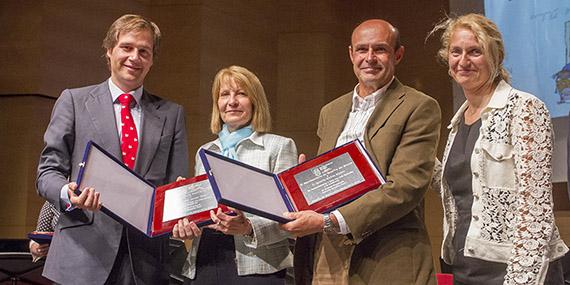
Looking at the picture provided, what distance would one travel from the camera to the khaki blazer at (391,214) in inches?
92.7

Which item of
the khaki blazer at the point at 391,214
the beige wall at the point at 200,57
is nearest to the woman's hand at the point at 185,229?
the khaki blazer at the point at 391,214

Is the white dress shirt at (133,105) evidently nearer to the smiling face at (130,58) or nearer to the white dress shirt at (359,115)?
the smiling face at (130,58)

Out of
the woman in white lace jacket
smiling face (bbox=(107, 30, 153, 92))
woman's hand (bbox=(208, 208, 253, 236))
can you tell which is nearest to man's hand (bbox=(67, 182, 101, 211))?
woman's hand (bbox=(208, 208, 253, 236))

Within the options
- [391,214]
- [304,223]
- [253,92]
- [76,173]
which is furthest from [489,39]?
[76,173]

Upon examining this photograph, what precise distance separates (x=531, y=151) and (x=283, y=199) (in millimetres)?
749

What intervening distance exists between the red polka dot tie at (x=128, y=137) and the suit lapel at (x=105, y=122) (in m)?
0.03

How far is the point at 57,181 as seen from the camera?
8.27 ft

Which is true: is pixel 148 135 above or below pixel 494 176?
above

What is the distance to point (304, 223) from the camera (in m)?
2.32

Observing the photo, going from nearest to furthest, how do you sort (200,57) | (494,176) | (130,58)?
(494,176) → (130,58) → (200,57)

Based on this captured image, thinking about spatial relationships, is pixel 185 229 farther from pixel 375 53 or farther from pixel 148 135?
pixel 375 53

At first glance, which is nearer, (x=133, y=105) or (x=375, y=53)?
(x=375, y=53)

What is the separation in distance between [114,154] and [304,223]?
2.43ft

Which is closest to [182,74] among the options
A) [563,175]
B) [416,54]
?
[416,54]
